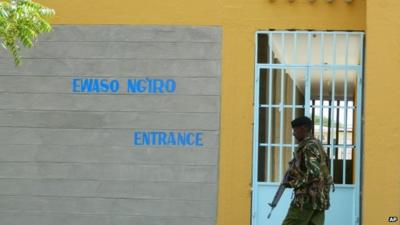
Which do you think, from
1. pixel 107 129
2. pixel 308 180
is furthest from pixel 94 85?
pixel 308 180

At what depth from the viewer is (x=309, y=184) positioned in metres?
7.09

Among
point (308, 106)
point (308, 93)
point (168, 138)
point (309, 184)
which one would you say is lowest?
point (309, 184)

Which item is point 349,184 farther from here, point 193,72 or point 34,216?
point 34,216

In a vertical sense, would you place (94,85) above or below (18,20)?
below

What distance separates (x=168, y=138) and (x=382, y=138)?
2426mm

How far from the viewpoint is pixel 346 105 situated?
8688 millimetres

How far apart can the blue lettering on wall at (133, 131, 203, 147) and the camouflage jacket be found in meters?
1.86

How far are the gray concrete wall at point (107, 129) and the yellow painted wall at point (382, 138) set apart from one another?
1.73m

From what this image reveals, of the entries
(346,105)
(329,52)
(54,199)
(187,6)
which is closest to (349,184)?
(346,105)

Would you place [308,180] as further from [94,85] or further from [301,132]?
[94,85]

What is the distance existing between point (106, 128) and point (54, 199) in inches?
41.2

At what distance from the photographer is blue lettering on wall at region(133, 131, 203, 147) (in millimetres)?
8766

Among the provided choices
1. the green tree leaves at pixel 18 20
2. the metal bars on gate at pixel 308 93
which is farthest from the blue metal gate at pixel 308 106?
the green tree leaves at pixel 18 20

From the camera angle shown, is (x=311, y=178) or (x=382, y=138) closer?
(x=311, y=178)
